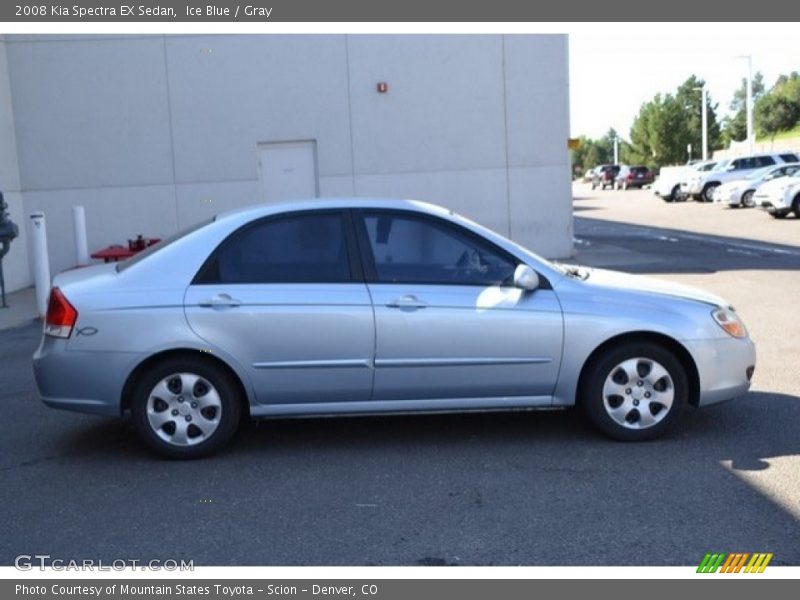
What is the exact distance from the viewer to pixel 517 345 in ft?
19.1

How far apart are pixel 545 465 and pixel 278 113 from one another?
483 inches

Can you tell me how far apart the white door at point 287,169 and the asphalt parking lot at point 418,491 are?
382 inches

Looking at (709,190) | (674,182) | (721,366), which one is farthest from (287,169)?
(674,182)

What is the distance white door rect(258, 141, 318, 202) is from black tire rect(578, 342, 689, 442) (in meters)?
11.6

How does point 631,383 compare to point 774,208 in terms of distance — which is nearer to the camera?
point 631,383

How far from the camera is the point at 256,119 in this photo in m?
16.6

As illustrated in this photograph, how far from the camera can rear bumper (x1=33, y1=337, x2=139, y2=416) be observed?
571 centimetres

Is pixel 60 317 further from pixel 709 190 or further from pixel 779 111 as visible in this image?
pixel 779 111

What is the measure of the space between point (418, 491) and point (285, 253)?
1.76 meters

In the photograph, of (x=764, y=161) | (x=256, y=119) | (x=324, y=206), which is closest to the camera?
(x=324, y=206)

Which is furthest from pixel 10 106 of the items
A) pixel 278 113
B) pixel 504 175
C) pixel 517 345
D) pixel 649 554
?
pixel 649 554

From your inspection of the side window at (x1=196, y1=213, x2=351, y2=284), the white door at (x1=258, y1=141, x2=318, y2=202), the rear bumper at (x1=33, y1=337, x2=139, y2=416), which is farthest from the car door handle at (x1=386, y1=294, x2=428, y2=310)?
the white door at (x1=258, y1=141, x2=318, y2=202)

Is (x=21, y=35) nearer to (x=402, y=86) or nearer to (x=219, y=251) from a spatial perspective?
(x=402, y=86)

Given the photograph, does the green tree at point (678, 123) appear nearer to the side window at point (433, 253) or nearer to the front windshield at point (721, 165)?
the front windshield at point (721, 165)
